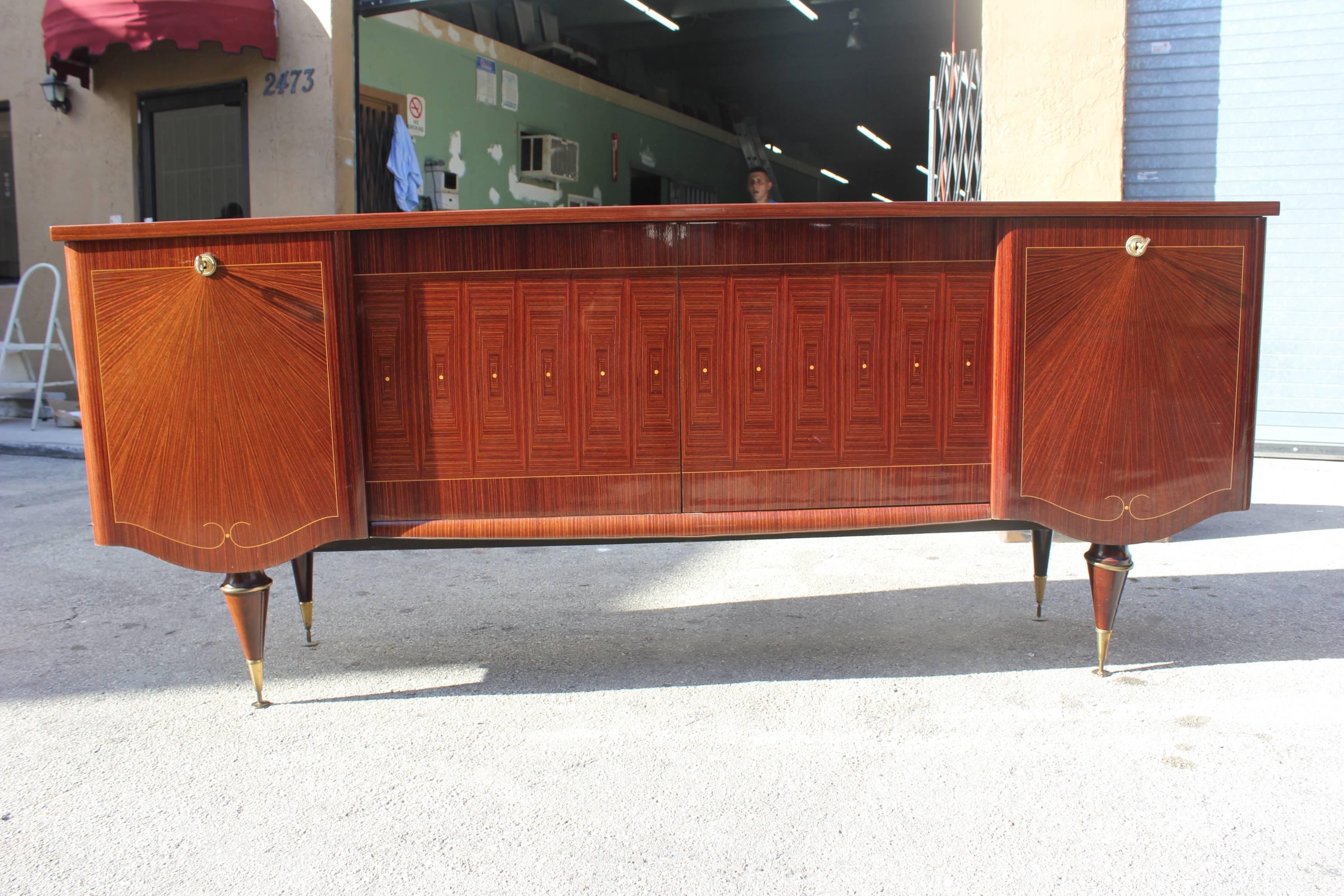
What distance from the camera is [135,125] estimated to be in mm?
6984

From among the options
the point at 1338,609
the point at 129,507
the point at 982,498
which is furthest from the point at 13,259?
the point at 1338,609

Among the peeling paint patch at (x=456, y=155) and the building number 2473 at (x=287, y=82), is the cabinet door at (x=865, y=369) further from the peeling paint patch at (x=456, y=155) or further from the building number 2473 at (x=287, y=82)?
the peeling paint patch at (x=456, y=155)

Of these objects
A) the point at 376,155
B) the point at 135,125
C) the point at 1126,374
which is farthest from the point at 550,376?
the point at 135,125

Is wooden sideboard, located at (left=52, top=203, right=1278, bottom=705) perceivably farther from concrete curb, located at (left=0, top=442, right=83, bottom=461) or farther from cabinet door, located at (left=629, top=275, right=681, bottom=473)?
concrete curb, located at (left=0, top=442, right=83, bottom=461)

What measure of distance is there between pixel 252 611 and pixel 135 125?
6262 mm

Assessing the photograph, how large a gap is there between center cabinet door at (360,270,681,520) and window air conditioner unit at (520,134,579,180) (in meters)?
7.04

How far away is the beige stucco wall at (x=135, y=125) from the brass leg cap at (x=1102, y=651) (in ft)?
17.7

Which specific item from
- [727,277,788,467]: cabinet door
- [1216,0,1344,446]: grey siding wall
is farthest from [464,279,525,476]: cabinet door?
[1216,0,1344,446]: grey siding wall

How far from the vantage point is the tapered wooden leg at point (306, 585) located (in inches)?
98.2

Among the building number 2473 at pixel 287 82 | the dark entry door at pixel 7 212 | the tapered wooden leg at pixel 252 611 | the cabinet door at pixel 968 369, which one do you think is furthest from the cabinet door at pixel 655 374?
the dark entry door at pixel 7 212

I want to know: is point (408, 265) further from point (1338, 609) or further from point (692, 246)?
point (1338, 609)

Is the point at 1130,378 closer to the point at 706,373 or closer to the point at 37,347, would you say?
the point at 706,373

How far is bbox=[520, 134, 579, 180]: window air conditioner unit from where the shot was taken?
342 inches

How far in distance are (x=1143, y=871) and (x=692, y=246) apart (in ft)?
4.55
